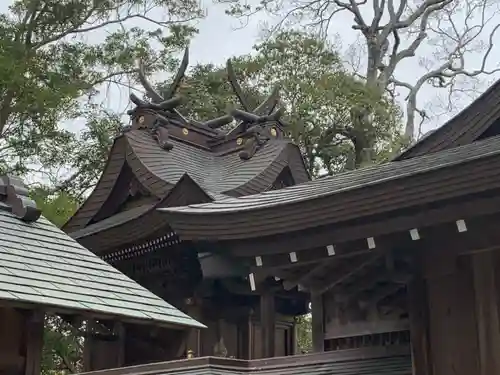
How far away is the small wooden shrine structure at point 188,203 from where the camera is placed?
33.4 feet

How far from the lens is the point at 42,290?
4785 mm

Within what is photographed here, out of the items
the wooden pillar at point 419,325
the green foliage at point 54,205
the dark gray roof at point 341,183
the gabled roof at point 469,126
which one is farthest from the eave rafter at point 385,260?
the green foliage at point 54,205

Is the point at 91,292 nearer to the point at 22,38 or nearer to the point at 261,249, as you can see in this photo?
the point at 261,249

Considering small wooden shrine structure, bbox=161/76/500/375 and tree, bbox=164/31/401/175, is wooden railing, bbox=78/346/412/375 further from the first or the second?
tree, bbox=164/31/401/175

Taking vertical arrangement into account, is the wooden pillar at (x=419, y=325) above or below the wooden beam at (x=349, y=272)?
below

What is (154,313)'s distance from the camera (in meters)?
5.38

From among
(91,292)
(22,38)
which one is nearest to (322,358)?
(91,292)

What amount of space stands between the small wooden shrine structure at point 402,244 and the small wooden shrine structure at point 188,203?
2.22m

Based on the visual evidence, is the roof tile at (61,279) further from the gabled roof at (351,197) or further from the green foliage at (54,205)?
the green foliage at (54,205)

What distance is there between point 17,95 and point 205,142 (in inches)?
154

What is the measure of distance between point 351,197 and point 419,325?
1.30m

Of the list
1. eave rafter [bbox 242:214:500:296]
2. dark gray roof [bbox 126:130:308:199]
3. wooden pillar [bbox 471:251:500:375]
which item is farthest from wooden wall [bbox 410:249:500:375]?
dark gray roof [bbox 126:130:308:199]

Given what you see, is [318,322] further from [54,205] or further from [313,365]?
[54,205]

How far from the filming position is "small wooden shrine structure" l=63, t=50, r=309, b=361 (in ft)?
33.4
